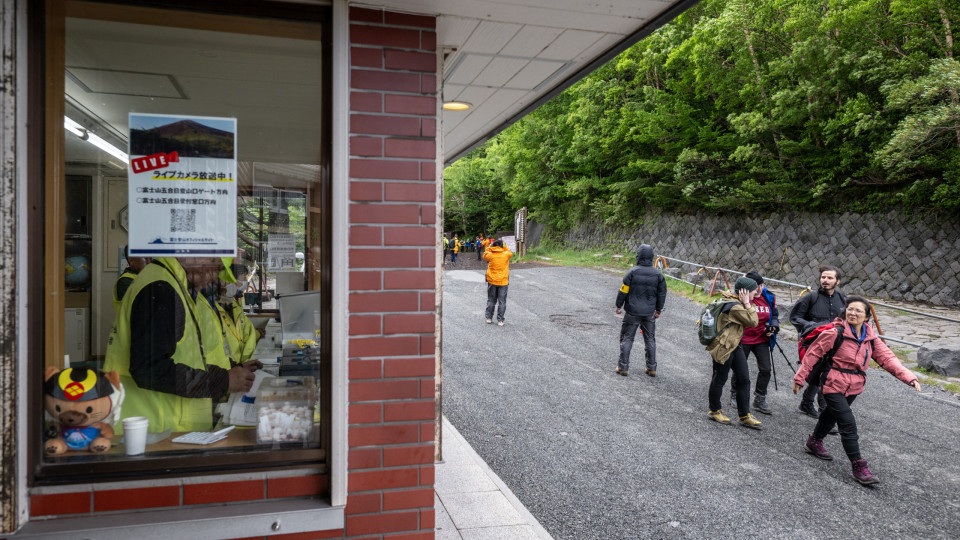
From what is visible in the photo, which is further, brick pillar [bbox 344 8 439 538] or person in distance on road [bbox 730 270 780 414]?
person in distance on road [bbox 730 270 780 414]

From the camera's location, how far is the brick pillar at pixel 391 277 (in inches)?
94.2

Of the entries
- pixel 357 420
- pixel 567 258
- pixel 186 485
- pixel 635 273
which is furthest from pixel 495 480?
pixel 567 258

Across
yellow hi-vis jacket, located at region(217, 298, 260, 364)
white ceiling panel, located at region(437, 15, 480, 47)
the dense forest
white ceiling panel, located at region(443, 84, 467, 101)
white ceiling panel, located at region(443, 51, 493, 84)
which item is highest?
the dense forest

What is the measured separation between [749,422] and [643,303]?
2.34 metres

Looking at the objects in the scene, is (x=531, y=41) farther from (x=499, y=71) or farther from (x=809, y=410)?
(x=809, y=410)

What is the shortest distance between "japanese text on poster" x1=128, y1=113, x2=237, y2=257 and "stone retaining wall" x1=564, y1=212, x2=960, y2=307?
17.0m

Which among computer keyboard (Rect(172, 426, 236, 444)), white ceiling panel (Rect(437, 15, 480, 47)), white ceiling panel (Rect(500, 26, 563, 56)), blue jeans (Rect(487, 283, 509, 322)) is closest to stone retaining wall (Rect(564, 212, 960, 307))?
blue jeans (Rect(487, 283, 509, 322))

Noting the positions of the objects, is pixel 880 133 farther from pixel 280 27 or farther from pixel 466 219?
pixel 466 219

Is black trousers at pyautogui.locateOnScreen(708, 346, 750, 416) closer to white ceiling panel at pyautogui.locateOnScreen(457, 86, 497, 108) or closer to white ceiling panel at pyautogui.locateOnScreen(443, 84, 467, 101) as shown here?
white ceiling panel at pyautogui.locateOnScreen(457, 86, 497, 108)

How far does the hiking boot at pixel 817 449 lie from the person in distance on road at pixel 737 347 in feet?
2.30

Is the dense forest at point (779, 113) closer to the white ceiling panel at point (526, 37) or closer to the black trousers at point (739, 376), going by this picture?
the black trousers at point (739, 376)

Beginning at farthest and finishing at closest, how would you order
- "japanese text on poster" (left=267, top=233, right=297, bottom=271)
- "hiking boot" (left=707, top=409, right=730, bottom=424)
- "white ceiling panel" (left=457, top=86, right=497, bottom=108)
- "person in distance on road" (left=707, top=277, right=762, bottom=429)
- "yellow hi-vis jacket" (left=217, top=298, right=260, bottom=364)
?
"hiking boot" (left=707, top=409, right=730, bottom=424) < "person in distance on road" (left=707, top=277, right=762, bottom=429) < "white ceiling panel" (left=457, top=86, right=497, bottom=108) < "japanese text on poster" (left=267, top=233, right=297, bottom=271) < "yellow hi-vis jacket" (left=217, top=298, right=260, bottom=364)

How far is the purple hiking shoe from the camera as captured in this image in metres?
5.43

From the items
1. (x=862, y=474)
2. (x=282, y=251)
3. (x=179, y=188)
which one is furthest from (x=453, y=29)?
(x=862, y=474)
